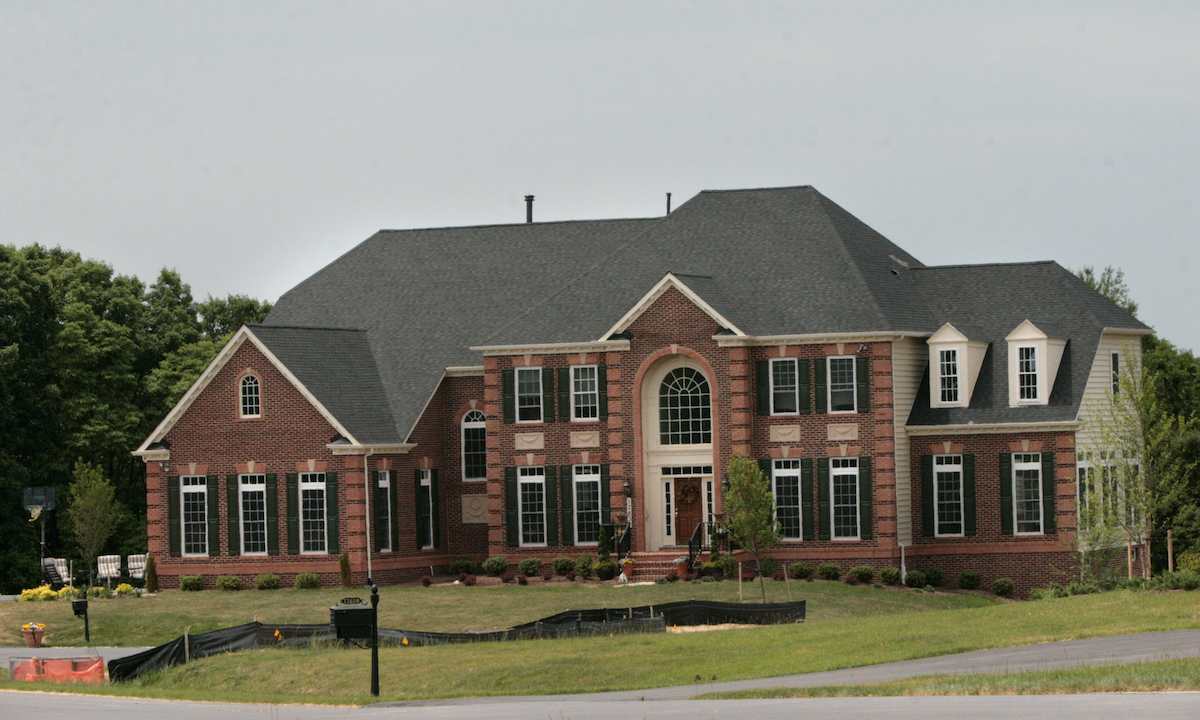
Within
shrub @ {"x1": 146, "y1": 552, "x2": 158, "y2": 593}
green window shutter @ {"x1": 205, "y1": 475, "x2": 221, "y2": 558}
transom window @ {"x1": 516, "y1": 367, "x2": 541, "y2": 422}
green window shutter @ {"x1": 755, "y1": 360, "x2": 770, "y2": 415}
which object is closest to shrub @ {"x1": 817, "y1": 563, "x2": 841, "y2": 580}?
green window shutter @ {"x1": 755, "y1": 360, "x2": 770, "y2": 415}

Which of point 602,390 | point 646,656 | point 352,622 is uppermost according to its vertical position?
point 602,390

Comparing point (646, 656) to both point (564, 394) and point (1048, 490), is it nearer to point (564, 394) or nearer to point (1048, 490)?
point (1048, 490)

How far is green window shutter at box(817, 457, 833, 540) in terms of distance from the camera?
47500 mm

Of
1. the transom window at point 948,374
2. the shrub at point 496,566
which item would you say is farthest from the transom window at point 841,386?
the shrub at point 496,566

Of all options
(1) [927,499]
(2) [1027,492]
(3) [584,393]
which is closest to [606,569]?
(3) [584,393]

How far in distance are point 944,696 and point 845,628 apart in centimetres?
1086

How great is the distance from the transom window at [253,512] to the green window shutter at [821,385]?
53.2 feet

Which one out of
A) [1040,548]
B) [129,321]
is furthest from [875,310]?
[129,321]

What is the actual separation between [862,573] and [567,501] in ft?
29.8

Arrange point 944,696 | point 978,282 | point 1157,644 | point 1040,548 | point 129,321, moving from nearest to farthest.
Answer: point 944,696 → point 1157,644 → point 1040,548 → point 978,282 → point 129,321

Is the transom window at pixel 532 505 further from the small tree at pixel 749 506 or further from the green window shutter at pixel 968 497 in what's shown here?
the green window shutter at pixel 968 497

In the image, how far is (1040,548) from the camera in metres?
46.5

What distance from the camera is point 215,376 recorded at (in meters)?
50.8

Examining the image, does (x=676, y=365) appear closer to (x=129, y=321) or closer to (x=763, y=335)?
(x=763, y=335)
